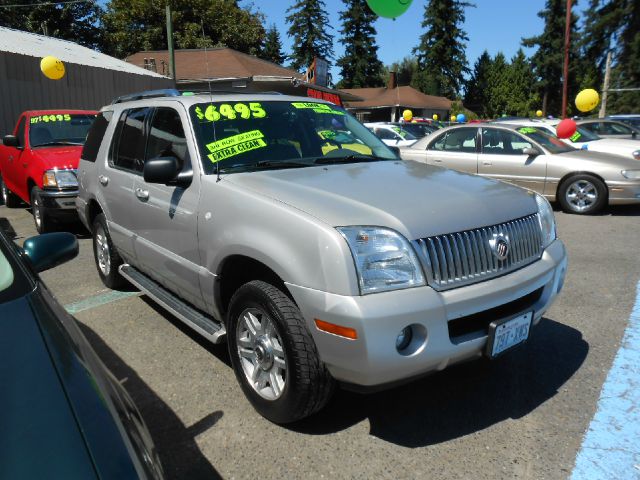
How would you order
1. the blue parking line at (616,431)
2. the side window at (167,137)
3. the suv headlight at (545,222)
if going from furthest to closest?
the side window at (167,137) < the suv headlight at (545,222) < the blue parking line at (616,431)

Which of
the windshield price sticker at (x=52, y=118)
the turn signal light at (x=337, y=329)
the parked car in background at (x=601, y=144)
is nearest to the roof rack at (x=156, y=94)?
the turn signal light at (x=337, y=329)

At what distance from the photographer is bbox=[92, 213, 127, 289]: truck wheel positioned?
4.66 m

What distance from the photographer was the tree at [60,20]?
34750mm

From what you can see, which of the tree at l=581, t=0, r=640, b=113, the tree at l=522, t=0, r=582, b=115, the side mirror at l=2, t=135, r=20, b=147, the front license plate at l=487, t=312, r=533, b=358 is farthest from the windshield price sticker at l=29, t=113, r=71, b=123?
the tree at l=522, t=0, r=582, b=115

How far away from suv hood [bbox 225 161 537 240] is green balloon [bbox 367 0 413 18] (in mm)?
5924

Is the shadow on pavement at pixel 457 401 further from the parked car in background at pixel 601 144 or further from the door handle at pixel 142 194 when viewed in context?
the parked car in background at pixel 601 144

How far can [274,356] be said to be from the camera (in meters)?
2.64

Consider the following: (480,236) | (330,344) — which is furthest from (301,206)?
(480,236)

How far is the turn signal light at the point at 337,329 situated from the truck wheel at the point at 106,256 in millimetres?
2932

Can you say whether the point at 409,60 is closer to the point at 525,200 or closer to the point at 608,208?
the point at 608,208

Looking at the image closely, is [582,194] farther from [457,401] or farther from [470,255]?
[470,255]

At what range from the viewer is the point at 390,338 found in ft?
7.23

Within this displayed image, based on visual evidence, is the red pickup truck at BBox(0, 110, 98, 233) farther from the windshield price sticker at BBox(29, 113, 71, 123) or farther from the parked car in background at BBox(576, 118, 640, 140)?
the parked car in background at BBox(576, 118, 640, 140)

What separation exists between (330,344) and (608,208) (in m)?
8.80
